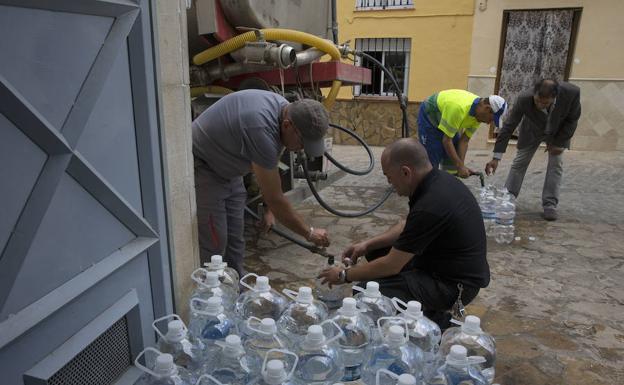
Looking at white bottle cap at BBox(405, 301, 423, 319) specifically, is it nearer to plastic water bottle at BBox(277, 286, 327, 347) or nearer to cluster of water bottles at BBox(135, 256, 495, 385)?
cluster of water bottles at BBox(135, 256, 495, 385)

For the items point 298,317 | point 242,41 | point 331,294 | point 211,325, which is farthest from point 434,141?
point 211,325

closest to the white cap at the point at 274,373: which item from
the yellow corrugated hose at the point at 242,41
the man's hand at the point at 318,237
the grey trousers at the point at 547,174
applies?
the man's hand at the point at 318,237

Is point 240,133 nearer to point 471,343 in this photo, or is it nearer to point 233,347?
point 233,347

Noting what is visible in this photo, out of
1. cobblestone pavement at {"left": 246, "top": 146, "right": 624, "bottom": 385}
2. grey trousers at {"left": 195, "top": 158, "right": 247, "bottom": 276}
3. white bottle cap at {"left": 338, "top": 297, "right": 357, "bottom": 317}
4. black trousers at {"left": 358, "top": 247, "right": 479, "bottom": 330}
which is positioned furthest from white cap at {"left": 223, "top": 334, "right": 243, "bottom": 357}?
cobblestone pavement at {"left": 246, "top": 146, "right": 624, "bottom": 385}

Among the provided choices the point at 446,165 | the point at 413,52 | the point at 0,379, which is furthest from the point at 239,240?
the point at 413,52

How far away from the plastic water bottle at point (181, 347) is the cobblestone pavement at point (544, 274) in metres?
1.80

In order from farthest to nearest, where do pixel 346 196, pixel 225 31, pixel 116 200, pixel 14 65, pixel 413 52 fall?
1. pixel 413 52
2. pixel 346 196
3. pixel 225 31
4. pixel 116 200
5. pixel 14 65

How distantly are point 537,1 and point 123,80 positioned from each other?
10974 millimetres

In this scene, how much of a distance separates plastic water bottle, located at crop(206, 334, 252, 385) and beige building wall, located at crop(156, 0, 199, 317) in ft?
1.82

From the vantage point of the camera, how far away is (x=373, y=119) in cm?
1219

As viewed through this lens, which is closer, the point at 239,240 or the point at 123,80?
the point at 123,80

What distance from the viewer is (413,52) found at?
11734mm

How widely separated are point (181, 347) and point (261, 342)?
1.00ft

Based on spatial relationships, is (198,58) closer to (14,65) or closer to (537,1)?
(14,65)
